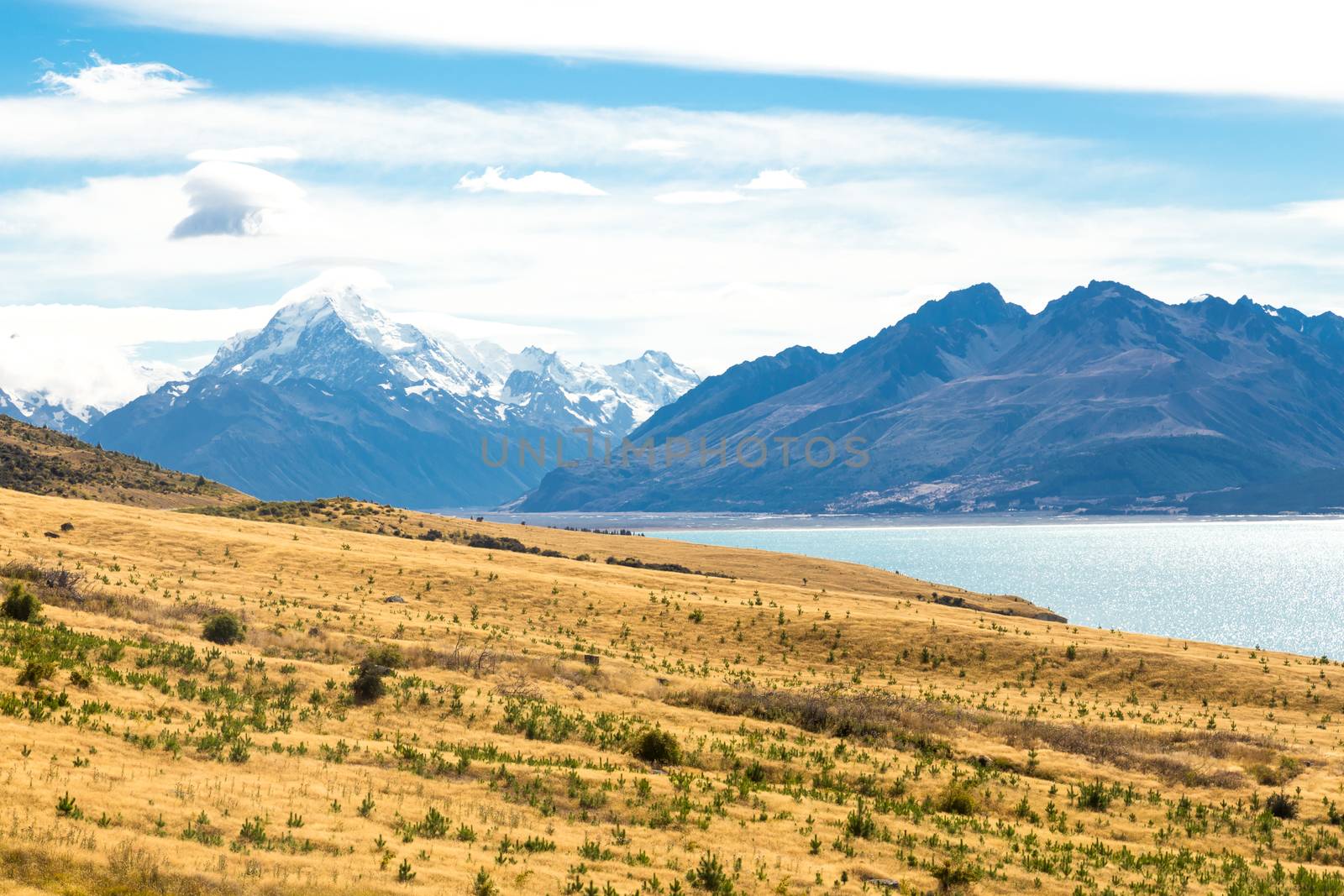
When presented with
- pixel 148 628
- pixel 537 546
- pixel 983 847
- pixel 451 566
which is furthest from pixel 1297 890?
pixel 537 546

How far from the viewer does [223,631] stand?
43562 mm

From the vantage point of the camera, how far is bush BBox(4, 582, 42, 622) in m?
40.0

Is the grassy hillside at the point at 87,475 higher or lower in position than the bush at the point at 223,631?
higher

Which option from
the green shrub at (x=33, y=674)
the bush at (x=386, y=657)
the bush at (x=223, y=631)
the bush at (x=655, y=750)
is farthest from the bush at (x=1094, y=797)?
the bush at (x=223, y=631)

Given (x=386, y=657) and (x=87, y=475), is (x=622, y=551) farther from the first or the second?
(x=386, y=657)

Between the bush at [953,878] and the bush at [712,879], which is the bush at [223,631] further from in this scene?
the bush at [953,878]

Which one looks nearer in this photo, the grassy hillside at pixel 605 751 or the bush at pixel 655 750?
the grassy hillside at pixel 605 751

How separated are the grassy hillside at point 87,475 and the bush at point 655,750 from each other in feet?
382

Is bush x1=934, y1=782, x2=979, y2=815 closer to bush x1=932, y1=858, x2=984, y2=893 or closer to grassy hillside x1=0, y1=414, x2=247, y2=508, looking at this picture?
bush x1=932, y1=858, x2=984, y2=893

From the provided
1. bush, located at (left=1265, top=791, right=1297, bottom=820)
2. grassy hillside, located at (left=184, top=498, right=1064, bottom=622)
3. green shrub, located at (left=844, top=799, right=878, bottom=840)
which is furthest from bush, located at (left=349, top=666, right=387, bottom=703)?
grassy hillside, located at (left=184, top=498, right=1064, bottom=622)

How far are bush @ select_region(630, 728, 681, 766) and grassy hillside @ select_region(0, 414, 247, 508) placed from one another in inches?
4589

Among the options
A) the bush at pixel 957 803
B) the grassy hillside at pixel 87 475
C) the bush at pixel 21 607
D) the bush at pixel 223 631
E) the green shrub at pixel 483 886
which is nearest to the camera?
the green shrub at pixel 483 886

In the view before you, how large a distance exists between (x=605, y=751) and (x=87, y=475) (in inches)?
5179

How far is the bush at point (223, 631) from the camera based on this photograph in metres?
43.5
